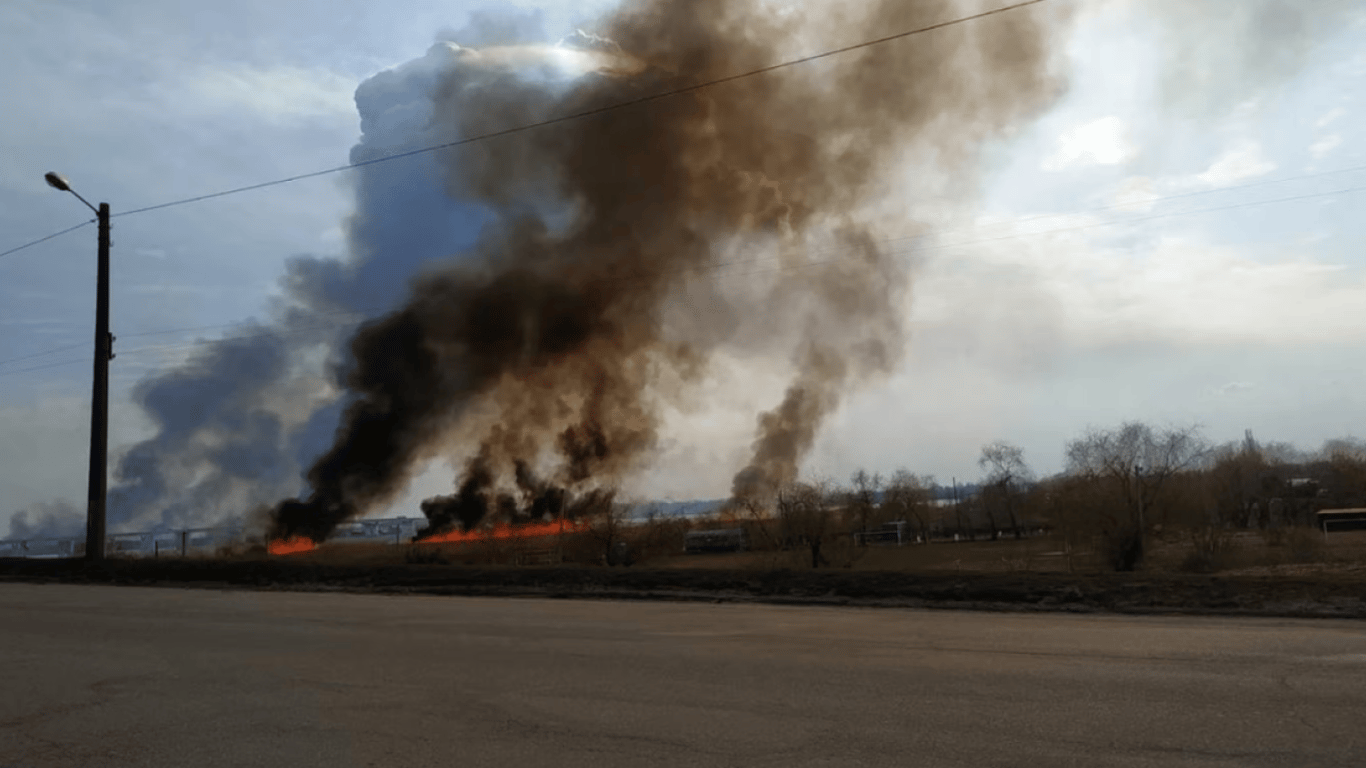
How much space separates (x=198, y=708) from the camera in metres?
7.86

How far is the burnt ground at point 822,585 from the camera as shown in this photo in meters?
13.4

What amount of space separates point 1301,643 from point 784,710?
18.5 feet

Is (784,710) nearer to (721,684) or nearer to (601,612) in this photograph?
(721,684)

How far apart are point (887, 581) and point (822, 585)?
1.05 meters

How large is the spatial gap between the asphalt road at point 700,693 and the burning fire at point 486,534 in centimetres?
3203

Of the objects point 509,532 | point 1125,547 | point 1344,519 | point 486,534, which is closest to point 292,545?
point 486,534

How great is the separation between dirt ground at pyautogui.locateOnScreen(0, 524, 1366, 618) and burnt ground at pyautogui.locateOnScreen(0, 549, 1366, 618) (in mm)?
24

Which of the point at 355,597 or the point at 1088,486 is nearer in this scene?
the point at 355,597

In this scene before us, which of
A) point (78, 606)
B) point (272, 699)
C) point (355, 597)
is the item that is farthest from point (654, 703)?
point (78, 606)

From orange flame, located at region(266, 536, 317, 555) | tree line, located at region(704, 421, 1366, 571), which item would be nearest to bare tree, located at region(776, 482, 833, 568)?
tree line, located at region(704, 421, 1366, 571)

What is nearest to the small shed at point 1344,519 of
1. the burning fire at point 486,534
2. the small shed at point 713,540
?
the small shed at point 713,540

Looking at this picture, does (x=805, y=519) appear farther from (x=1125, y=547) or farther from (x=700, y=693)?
(x=700, y=693)

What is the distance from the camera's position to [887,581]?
1694 cm

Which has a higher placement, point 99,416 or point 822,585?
point 99,416
